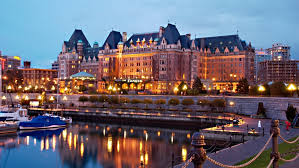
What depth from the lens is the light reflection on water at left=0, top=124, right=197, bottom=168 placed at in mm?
33250

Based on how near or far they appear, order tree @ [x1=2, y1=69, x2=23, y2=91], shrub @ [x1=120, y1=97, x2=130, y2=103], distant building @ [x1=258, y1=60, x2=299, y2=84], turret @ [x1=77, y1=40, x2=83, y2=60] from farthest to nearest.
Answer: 1. turret @ [x1=77, y1=40, x2=83, y2=60]
2. distant building @ [x1=258, y1=60, x2=299, y2=84]
3. tree @ [x1=2, y1=69, x2=23, y2=91]
4. shrub @ [x1=120, y1=97, x2=130, y2=103]

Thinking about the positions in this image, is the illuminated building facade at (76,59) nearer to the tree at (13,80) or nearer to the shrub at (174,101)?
the tree at (13,80)

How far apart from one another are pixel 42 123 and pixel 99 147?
1837 cm

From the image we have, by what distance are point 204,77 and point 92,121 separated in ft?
205

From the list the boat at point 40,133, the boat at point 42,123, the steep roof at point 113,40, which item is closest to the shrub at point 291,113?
the boat at point 40,133

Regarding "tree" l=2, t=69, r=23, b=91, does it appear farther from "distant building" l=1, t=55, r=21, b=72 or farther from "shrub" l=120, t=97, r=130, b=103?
"shrub" l=120, t=97, r=130, b=103

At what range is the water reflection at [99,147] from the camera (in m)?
33.3

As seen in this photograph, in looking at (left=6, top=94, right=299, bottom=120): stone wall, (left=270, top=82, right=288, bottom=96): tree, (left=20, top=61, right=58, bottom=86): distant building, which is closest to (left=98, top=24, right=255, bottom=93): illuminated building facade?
(left=6, top=94, right=299, bottom=120): stone wall

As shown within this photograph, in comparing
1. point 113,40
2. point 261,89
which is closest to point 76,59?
point 113,40

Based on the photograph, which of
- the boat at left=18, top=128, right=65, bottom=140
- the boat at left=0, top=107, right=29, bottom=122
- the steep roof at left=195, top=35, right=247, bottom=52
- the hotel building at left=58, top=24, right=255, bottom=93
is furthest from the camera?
the steep roof at left=195, top=35, right=247, bottom=52

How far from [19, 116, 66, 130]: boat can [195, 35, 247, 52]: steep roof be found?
235 ft

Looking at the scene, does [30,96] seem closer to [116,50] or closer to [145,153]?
[116,50]

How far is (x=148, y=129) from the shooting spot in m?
56.2

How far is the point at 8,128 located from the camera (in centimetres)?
5003
